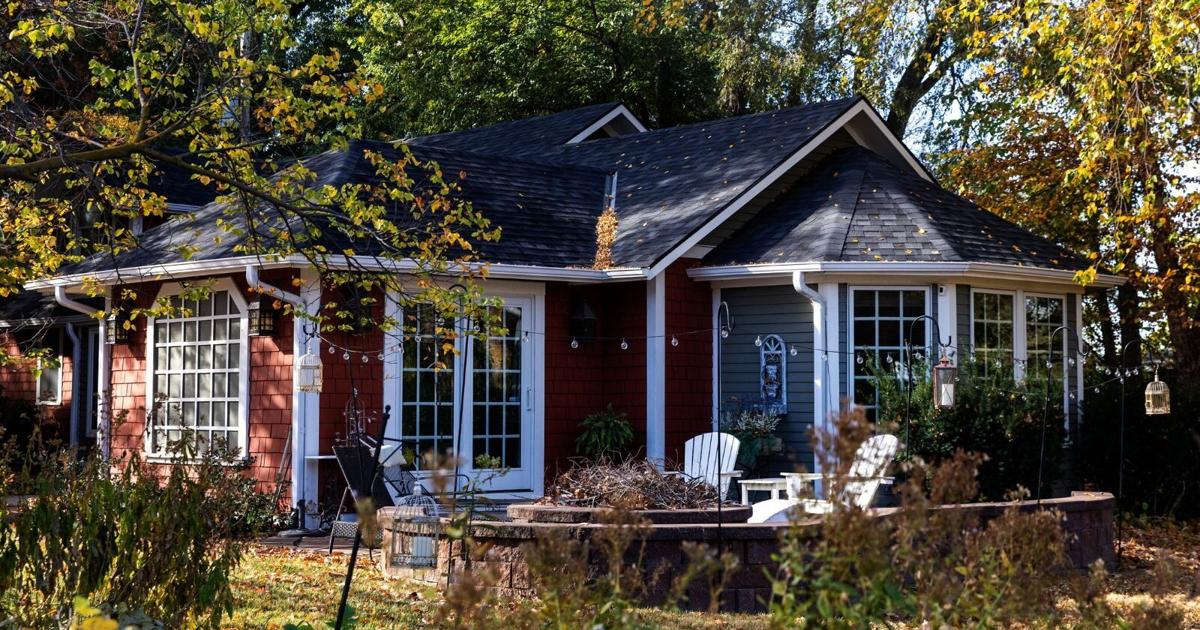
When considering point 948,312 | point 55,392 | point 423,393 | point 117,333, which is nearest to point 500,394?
point 423,393

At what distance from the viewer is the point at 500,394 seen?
13.0 metres

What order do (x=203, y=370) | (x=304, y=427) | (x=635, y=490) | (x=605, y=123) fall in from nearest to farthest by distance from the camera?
(x=635, y=490) < (x=304, y=427) < (x=203, y=370) < (x=605, y=123)

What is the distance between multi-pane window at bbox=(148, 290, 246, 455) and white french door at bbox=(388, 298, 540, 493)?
153cm

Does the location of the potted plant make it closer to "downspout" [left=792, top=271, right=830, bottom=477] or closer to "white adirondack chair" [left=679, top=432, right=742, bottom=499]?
"white adirondack chair" [left=679, top=432, right=742, bottom=499]

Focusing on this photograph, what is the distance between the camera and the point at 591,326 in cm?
1353

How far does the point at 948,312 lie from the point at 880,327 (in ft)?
2.11

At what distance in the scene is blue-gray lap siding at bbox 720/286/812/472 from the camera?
13.0m

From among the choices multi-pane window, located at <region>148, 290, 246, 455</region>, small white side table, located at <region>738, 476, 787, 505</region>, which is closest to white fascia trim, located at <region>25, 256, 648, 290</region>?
multi-pane window, located at <region>148, 290, 246, 455</region>

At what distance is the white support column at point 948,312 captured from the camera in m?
12.7

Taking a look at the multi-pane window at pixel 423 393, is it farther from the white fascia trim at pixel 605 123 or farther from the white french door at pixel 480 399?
the white fascia trim at pixel 605 123

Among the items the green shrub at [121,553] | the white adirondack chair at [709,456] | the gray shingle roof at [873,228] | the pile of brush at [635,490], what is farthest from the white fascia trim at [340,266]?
the green shrub at [121,553]

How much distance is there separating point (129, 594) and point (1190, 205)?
11766 mm

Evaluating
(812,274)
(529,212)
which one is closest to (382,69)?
(529,212)

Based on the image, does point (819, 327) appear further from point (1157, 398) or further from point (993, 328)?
point (1157, 398)
